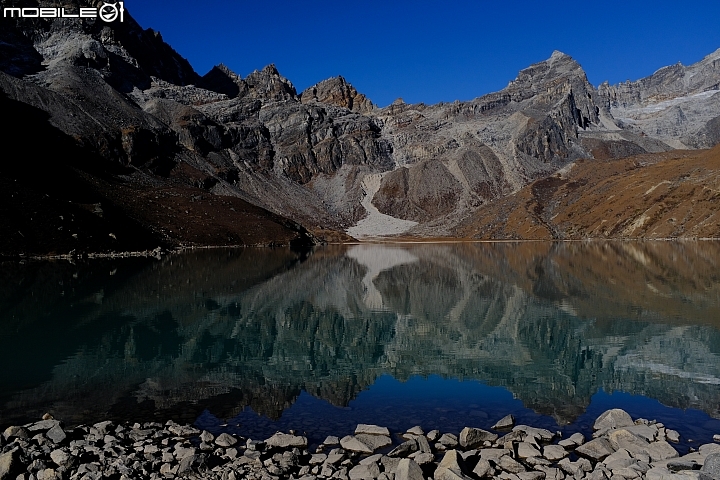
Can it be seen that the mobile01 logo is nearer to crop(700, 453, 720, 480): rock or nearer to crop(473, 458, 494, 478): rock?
crop(473, 458, 494, 478): rock

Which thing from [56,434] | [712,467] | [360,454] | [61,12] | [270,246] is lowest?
[360,454]

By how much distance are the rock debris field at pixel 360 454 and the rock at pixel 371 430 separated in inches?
1.5

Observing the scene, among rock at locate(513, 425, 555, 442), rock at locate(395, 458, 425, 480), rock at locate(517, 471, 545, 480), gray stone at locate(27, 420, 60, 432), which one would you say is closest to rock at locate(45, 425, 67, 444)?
gray stone at locate(27, 420, 60, 432)

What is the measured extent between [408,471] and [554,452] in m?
3.92

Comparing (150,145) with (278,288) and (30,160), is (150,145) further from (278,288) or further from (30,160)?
(278,288)

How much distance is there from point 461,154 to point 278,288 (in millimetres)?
153730

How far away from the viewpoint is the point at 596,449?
13.1m

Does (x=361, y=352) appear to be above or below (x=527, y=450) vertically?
above

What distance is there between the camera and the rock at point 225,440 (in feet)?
44.7

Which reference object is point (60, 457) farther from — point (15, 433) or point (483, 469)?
point (483, 469)

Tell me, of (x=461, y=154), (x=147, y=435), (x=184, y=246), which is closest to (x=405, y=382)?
(x=147, y=435)

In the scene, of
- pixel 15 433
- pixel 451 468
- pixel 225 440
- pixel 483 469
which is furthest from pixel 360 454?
pixel 15 433

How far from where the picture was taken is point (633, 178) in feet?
449

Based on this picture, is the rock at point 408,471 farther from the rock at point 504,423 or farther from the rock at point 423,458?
the rock at point 504,423
